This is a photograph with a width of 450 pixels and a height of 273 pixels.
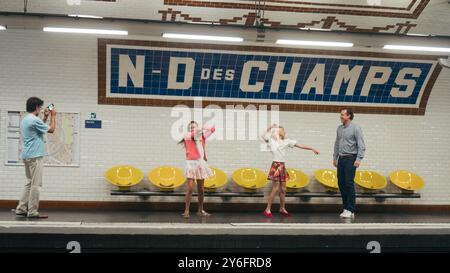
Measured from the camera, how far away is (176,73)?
10.2 m

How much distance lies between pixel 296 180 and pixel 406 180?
225 centimetres

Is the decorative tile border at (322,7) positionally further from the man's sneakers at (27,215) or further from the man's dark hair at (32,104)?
the man's sneakers at (27,215)

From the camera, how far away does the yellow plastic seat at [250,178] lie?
10117 millimetres

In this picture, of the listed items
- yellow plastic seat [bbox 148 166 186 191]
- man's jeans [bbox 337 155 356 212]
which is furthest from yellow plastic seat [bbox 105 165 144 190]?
man's jeans [bbox 337 155 356 212]

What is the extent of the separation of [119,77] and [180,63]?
1151 mm

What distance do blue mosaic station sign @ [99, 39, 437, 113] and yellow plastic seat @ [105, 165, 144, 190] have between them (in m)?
1.35

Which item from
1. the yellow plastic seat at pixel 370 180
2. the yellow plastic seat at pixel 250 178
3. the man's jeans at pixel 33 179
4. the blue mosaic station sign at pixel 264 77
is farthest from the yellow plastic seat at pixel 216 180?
the man's jeans at pixel 33 179

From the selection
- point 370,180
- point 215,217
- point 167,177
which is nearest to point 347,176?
point 215,217

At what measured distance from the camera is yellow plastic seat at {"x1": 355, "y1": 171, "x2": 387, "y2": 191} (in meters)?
10.5

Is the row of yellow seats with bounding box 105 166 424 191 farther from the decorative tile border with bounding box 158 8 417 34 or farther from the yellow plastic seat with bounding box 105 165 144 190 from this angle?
the decorative tile border with bounding box 158 8 417 34

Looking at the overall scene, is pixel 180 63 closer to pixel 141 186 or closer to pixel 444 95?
pixel 141 186

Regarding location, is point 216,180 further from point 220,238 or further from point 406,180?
point 406,180

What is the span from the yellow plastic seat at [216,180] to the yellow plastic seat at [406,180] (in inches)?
130
